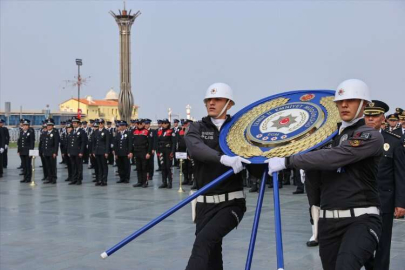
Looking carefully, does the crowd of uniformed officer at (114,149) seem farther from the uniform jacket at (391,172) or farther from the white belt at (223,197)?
the white belt at (223,197)

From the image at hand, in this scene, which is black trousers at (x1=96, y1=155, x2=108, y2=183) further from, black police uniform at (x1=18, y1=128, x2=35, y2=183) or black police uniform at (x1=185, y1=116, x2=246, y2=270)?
black police uniform at (x1=185, y1=116, x2=246, y2=270)

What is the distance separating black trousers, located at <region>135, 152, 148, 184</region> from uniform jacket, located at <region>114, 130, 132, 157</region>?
0.88 m

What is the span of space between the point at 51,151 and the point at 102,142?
1.67m

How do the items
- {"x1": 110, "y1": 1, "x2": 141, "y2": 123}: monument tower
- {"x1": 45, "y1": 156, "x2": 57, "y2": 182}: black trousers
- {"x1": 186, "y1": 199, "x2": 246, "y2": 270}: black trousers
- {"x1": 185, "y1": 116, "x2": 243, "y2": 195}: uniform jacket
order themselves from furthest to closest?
{"x1": 110, "y1": 1, "x2": 141, "y2": 123}: monument tower → {"x1": 45, "y1": 156, "x2": 57, "y2": 182}: black trousers → {"x1": 185, "y1": 116, "x2": 243, "y2": 195}: uniform jacket → {"x1": 186, "y1": 199, "x2": 246, "y2": 270}: black trousers

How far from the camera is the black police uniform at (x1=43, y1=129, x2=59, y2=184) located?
19.8m

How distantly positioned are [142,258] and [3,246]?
2271mm

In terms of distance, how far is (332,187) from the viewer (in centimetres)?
497

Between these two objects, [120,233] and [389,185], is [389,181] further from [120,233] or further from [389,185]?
[120,233]

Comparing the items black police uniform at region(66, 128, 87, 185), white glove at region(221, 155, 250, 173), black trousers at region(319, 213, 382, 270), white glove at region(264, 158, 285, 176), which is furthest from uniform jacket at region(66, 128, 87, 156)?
black trousers at region(319, 213, 382, 270)

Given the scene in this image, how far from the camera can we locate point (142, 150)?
19.0m

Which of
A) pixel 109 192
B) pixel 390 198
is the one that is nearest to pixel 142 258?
pixel 390 198

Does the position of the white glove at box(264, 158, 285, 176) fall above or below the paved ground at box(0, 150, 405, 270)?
above

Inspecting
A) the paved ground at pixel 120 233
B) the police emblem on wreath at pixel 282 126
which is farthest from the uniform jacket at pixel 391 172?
the police emblem on wreath at pixel 282 126

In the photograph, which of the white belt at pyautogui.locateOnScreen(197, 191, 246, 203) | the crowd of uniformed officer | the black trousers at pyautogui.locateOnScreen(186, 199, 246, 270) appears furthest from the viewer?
the crowd of uniformed officer
